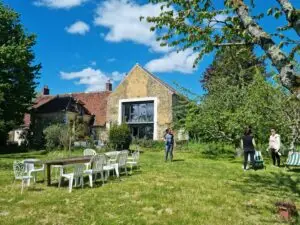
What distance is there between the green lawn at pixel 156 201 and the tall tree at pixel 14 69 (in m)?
24.2

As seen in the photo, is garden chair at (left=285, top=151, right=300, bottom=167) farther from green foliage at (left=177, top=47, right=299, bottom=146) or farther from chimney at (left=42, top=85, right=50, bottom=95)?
chimney at (left=42, top=85, right=50, bottom=95)

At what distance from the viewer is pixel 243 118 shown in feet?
80.3

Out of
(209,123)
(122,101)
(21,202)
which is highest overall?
(122,101)

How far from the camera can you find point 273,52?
18.9 ft

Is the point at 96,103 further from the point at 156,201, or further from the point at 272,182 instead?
the point at 156,201

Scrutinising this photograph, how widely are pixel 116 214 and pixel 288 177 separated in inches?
357

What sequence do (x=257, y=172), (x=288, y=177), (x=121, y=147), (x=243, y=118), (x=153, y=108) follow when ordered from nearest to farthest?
(x=288, y=177), (x=257, y=172), (x=243, y=118), (x=121, y=147), (x=153, y=108)

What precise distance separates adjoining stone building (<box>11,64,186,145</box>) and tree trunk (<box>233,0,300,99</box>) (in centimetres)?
3207

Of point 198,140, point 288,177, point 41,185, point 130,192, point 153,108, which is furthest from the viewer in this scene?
point 153,108

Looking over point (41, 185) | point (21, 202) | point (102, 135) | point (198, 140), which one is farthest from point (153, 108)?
point (21, 202)

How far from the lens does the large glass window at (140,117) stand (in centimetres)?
4275

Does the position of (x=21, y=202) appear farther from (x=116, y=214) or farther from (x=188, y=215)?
(x=188, y=215)

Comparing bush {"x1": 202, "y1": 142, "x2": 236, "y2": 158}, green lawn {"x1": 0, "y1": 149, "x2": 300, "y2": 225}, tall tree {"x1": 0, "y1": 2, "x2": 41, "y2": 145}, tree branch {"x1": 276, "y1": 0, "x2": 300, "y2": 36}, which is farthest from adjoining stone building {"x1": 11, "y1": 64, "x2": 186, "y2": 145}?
tree branch {"x1": 276, "y1": 0, "x2": 300, "y2": 36}

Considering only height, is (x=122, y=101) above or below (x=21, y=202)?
above
